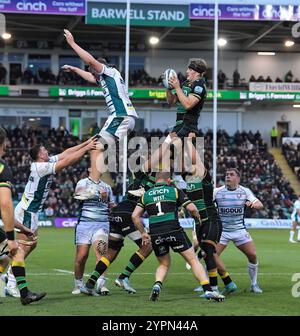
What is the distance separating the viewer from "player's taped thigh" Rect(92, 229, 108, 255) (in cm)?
1283

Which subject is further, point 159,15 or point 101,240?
point 159,15

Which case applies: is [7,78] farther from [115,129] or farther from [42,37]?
[115,129]

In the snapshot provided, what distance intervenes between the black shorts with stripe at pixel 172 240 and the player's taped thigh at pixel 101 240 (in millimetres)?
1197

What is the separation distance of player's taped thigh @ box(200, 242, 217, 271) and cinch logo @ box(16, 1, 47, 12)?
3509 cm

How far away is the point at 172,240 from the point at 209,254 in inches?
45.8

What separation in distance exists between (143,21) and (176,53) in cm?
1298

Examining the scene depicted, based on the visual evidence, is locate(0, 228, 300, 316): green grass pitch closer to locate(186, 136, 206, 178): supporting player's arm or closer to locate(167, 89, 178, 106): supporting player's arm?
locate(186, 136, 206, 178): supporting player's arm

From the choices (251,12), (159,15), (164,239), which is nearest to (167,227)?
(164,239)

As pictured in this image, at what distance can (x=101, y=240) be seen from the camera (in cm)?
1288

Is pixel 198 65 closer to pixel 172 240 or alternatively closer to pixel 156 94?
pixel 172 240

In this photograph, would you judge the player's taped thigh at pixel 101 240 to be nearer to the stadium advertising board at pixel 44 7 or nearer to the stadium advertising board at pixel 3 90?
the stadium advertising board at pixel 44 7

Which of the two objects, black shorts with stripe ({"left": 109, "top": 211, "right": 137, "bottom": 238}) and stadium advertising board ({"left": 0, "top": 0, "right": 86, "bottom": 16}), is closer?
black shorts with stripe ({"left": 109, "top": 211, "right": 137, "bottom": 238})

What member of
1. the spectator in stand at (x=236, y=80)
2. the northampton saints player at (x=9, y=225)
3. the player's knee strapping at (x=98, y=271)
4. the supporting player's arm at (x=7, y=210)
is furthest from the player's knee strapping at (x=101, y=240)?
the spectator in stand at (x=236, y=80)

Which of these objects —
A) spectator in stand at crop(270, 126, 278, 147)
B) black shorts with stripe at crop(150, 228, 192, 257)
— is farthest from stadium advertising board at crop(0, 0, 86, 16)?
black shorts with stripe at crop(150, 228, 192, 257)
